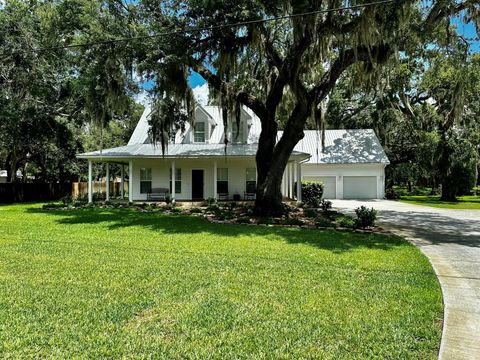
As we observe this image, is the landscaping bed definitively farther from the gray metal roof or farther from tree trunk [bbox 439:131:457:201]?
tree trunk [bbox 439:131:457:201]

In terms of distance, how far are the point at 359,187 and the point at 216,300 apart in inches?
961

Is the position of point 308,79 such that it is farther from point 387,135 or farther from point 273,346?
point 387,135

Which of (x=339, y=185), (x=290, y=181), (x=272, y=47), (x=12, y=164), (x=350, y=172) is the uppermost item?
(x=272, y=47)

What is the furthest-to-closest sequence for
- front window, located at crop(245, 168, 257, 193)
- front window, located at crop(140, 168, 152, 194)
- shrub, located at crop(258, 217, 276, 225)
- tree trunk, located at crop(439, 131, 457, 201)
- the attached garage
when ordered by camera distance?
the attached garage
tree trunk, located at crop(439, 131, 457, 201)
front window, located at crop(245, 168, 257, 193)
front window, located at crop(140, 168, 152, 194)
shrub, located at crop(258, 217, 276, 225)

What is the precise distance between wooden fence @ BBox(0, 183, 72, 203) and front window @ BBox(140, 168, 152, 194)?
991 cm

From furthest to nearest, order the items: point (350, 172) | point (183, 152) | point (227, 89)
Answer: point (350, 172)
point (183, 152)
point (227, 89)

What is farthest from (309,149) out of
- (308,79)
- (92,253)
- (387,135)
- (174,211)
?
(92,253)

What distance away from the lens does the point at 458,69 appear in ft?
40.6

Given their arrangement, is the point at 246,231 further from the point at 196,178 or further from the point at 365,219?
the point at 196,178

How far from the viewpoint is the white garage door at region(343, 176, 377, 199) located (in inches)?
1065

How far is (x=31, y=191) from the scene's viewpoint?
26047 mm

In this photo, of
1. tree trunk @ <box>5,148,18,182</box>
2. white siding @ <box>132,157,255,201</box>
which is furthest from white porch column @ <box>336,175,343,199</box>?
tree trunk @ <box>5,148,18,182</box>

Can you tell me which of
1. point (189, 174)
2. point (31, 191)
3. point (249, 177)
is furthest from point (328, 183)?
point (31, 191)

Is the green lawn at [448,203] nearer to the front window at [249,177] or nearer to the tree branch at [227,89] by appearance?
the front window at [249,177]
